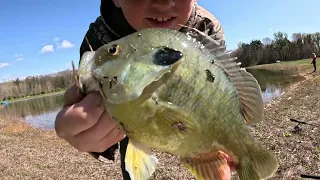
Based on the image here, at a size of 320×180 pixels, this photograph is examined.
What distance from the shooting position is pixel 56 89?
87312 millimetres

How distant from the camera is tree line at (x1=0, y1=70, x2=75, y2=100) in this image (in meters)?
79.8

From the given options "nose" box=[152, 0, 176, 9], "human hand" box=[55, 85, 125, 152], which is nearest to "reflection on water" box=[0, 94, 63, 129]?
"nose" box=[152, 0, 176, 9]

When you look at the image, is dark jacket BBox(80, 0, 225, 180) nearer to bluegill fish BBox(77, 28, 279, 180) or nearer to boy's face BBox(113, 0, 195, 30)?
boy's face BBox(113, 0, 195, 30)

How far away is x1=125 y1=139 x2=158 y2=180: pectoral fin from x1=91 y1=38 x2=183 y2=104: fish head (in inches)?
9.8

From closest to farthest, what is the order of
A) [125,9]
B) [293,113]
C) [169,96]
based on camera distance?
[169,96] < [125,9] < [293,113]

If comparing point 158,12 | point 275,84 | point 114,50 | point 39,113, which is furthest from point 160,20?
point 39,113

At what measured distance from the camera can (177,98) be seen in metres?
1.42

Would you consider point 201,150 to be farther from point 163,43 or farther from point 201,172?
point 163,43

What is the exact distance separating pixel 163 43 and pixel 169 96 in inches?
9.5

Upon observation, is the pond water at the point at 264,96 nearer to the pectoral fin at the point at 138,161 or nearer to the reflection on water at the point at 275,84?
the reflection on water at the point at 275,84

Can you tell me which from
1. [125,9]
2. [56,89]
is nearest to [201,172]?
[125,9]

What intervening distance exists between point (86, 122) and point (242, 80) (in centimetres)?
78

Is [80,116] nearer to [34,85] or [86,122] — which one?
[86,122]

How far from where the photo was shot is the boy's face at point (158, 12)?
7.02 ft
